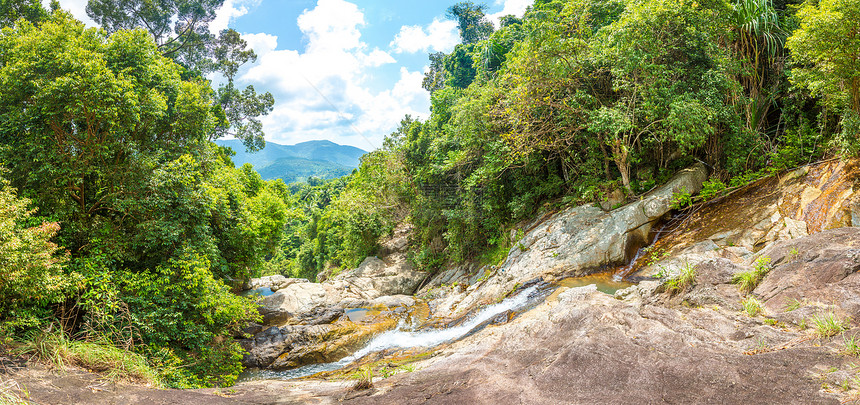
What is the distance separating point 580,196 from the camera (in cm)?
1393

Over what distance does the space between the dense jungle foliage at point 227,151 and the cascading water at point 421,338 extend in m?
1.52

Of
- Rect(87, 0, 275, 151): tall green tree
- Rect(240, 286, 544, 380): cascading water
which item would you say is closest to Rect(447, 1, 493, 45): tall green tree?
Rect(87, 0, 275, 151): tall green tree

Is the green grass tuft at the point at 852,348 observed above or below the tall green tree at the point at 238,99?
below

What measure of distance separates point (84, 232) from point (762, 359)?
11809mm

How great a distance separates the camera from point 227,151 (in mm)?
19375

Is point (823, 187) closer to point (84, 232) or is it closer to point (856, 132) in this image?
point (856, 132)

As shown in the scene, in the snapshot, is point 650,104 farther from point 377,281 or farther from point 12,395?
point 377,281

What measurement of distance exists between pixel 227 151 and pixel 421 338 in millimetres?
15020

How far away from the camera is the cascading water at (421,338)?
984cm

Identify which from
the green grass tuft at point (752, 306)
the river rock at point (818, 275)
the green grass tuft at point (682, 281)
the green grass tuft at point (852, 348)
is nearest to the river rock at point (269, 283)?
the green grass tuft at point (682, 281)

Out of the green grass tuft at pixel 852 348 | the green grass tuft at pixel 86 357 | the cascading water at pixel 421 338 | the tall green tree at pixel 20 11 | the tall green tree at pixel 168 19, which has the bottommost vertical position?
the cascading water at pixel 421 338

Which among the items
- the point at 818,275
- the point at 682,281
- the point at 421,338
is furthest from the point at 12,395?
the point at 818,275

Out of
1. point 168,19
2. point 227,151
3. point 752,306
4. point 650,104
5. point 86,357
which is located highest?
point 168,19

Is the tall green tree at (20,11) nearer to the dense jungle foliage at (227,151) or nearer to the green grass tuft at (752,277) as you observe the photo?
the dense jungle foliage at (227,151)
